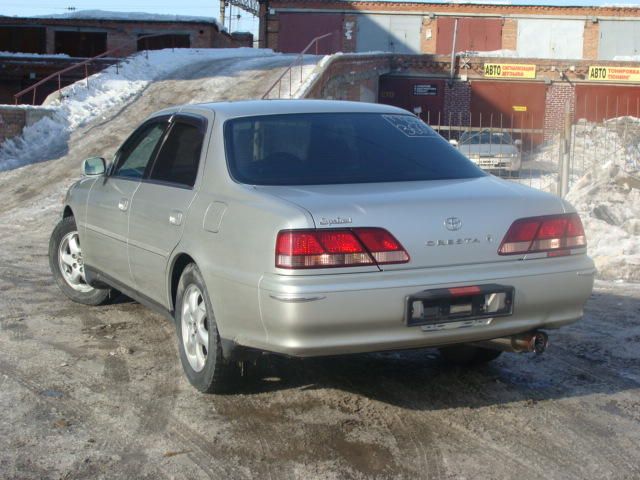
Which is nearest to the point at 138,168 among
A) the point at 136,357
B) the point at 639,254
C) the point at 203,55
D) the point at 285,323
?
the point at 136,357

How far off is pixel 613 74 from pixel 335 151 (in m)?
39.7

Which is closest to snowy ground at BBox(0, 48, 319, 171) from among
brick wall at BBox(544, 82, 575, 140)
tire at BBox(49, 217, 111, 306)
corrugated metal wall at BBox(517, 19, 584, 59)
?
tire at BBox(49, 217, 111, 306)

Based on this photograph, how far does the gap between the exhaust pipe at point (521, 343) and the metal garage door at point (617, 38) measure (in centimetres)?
4948

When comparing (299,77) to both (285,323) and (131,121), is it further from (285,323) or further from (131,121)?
(285,323)

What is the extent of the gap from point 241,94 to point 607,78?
24055 millimetres

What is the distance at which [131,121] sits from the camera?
2106 centimetres

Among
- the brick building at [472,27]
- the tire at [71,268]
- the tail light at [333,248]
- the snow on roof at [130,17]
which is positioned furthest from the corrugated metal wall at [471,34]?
the tail light at [333,248]

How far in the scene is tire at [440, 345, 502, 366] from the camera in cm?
565

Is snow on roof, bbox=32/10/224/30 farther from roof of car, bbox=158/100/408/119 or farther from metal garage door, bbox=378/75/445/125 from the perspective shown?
roof of car, bbox=158/100/408/119

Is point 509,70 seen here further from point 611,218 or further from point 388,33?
point 611,218

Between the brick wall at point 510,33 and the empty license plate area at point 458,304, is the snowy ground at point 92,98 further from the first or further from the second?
the brick wall at point 510,33

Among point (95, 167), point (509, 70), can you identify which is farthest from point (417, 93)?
point (95, 167)

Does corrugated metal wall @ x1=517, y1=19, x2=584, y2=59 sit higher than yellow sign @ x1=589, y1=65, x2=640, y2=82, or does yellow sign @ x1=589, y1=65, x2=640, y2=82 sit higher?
corrugated metal wall @ x1=517, y1=19, x2=584, y2=59

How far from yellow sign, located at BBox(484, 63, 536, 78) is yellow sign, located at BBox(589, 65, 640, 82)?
2733 millimetres
